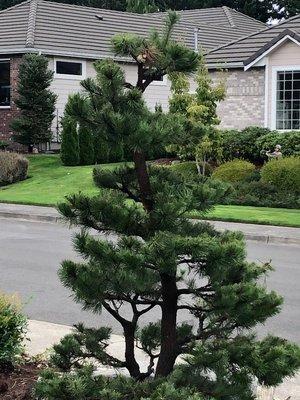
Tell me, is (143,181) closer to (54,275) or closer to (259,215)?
(54,275)

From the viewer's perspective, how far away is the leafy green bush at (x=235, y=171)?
22.3 metres

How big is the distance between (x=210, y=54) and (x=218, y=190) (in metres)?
25.0

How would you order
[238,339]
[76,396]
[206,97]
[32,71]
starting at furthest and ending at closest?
[32,71], [206,97], [238,339], [76,396]

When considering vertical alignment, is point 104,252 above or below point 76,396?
above

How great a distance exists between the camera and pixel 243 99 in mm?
26719

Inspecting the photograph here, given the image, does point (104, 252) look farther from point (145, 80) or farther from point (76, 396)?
point (145, 80)

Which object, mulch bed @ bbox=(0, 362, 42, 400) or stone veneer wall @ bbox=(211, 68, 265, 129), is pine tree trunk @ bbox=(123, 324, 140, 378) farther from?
stone veneer wall @ bbox=(211, 68, 265, 129)

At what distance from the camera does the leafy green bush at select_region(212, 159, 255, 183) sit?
22.3m

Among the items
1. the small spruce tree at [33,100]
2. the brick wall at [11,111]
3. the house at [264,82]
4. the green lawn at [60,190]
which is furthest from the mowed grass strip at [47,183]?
the house at [264,82]

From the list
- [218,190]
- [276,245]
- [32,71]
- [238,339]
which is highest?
Result: [32,71]

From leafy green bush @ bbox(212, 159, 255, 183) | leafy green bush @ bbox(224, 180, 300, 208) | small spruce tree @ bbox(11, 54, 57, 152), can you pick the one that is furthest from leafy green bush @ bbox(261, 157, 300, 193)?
small spruce tree @ bbox(11, 54, 57, 152)

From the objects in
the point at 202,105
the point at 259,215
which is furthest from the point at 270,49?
the point at 259,215

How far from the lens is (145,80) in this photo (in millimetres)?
4195

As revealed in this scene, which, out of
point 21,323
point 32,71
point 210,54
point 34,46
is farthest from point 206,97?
point 21,323
